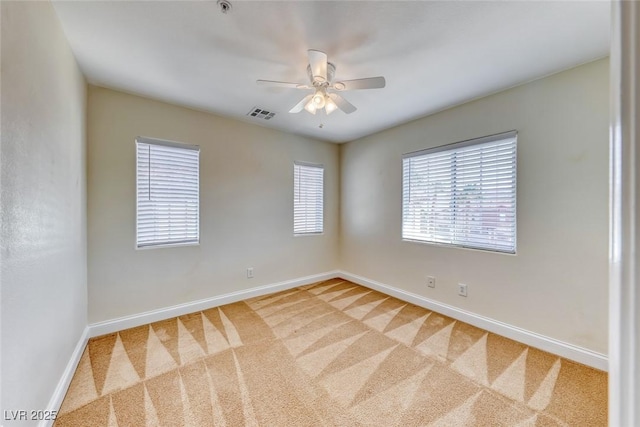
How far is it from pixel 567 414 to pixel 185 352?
2.78 metres

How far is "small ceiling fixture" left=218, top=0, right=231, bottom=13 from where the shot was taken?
57.8 inches

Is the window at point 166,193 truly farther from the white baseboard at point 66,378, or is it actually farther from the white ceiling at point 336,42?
the white baseboard at point 66,378

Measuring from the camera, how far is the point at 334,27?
1642 mm

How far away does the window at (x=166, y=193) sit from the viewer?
267 cm

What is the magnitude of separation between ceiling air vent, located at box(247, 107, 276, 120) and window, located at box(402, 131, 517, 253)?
185 cm

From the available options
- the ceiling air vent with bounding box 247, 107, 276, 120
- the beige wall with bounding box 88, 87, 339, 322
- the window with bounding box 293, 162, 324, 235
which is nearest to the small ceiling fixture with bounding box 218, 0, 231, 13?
the ceiling air vent with bounding box 247, 107, 276, 120

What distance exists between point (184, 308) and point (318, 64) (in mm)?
2873

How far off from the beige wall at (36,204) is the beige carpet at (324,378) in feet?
1.30

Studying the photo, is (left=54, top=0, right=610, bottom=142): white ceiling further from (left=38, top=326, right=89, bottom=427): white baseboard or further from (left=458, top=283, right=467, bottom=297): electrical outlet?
(left=38, top=326, right=89, bottom=427): white baseboard

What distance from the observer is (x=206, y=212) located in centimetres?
307

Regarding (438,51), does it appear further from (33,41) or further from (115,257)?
(115,257)

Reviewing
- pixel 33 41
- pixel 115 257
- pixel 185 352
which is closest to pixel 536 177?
pixel 185 352

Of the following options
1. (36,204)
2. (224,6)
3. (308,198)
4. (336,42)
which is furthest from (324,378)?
(308,198)

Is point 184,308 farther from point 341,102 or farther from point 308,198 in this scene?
point 341,102
